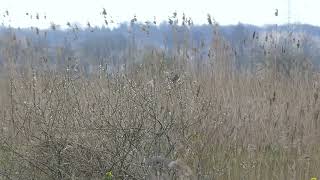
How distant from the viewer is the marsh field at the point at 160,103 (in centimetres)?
357

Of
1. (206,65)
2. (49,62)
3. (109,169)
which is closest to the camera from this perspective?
(109,169)

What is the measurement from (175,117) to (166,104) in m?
0.12

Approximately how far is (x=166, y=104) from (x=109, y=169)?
2.21 feet

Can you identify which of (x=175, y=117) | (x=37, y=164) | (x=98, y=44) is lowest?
(x=37, y=164)

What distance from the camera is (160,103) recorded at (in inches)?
154

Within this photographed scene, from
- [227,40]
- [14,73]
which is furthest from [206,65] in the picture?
[14,73]

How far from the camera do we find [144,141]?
12.0 ft

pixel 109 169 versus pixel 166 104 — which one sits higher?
pixel 166 104

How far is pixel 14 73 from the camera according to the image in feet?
17.2

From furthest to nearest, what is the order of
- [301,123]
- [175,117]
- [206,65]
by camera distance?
[206,65], [301,123], [175,117]

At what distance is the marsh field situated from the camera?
3.57 meters

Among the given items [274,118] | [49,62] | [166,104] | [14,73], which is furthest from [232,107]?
[14,73]

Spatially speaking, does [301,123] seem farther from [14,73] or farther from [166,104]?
[14,73]

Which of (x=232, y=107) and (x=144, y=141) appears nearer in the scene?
(x=144, y=141)
